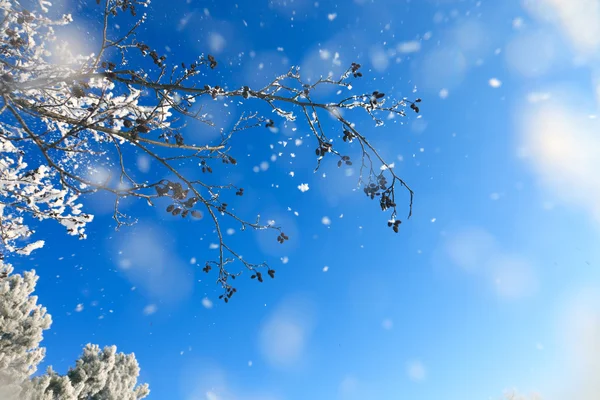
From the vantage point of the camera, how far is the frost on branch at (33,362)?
1446 cm

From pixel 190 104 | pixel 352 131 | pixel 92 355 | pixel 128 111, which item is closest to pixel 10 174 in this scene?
pixel 128 111

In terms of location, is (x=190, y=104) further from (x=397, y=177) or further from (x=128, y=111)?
(x=397, y=177)

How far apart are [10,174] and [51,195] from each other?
148cm

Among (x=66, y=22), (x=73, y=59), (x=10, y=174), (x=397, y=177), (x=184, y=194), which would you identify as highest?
(x=73, y=59)

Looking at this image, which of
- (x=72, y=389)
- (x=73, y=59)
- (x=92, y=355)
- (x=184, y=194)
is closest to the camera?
(x=184, y=194)

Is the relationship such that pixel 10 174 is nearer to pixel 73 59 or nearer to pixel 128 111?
pixel 128 111

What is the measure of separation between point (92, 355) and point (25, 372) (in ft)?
10.9

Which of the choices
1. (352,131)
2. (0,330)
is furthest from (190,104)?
(0,330)

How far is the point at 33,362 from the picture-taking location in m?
15.9

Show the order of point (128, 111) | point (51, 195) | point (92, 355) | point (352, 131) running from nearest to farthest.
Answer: point (352, 131), point (51, 195), point (128, 111), point (92, 355)

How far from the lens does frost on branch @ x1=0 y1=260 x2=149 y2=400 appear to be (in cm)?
1446

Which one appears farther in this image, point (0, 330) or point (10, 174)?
point (0, 330)

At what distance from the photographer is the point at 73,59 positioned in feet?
19.7

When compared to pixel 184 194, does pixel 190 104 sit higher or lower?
higher
